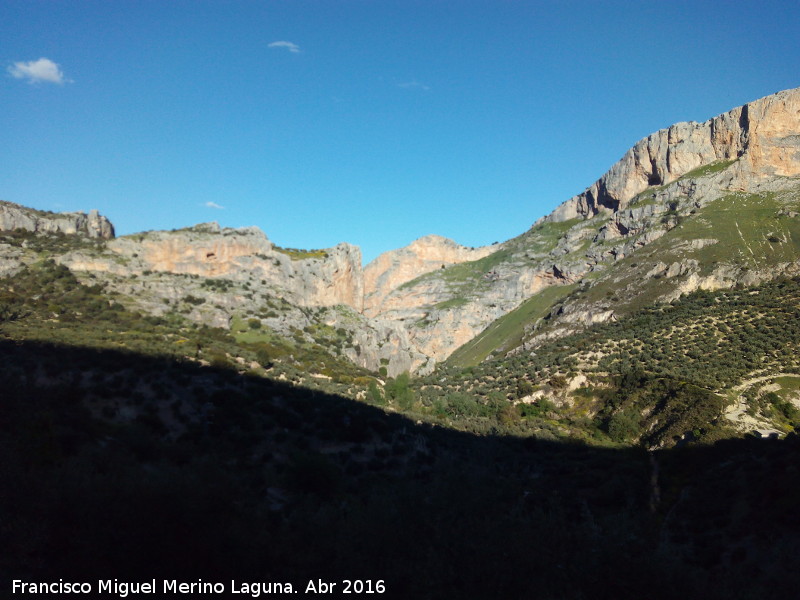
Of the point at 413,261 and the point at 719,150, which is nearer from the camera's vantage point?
the point at 719,150

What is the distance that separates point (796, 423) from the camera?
30172 millimetres

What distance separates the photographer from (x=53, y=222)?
63125 mm

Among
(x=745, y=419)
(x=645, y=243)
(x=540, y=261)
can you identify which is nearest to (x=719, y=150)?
(x=645, y=243)

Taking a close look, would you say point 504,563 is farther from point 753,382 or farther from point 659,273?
point 659,273

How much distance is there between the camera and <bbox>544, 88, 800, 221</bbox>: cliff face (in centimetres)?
8419

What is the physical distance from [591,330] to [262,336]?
42957 millimetres

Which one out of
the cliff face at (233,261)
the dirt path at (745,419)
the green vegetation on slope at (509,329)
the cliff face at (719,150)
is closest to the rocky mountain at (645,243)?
the cliff face at (719,150)

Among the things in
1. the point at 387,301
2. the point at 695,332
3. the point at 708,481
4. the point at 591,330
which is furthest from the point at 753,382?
the point at 387,301

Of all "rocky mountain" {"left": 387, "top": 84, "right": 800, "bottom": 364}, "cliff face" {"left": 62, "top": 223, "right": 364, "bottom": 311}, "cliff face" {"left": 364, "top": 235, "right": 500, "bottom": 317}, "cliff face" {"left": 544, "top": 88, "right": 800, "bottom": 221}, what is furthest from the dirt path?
"cliff face" {"left": 364, "top": 235, "right": 500, "bottom": 317}

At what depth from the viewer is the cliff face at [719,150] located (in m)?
84.2

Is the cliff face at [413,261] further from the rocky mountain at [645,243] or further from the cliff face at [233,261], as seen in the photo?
the cliff face at [233,261]

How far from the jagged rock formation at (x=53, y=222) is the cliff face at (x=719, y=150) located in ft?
351

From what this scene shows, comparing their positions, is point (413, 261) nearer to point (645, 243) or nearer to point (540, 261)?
point (540, 261)

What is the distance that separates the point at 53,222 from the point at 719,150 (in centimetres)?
11946
